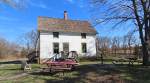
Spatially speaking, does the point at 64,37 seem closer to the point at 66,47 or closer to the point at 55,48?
the point at 66,47

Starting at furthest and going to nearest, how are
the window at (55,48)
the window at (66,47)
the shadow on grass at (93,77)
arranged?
the window at (66,47), the window at (55,48), the shadow on grass at (93,77)

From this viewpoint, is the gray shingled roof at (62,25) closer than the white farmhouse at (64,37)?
No

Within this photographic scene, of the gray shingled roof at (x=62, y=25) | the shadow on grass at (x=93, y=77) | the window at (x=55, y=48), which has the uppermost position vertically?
the gray shingled roof at (x=62, y=25)

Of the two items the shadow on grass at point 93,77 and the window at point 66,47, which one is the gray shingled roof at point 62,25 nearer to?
the window at point 66,47

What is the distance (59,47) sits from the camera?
34406 mm

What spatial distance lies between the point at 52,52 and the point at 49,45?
1071 mm

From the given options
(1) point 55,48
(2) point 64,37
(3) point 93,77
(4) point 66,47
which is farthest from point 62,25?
(3) point 93,77

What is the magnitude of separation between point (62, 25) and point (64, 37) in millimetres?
2194

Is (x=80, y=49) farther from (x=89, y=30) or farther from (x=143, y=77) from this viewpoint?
(x=143, y=77)

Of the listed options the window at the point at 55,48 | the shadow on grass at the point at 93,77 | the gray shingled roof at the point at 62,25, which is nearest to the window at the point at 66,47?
the window at the point at 55,48

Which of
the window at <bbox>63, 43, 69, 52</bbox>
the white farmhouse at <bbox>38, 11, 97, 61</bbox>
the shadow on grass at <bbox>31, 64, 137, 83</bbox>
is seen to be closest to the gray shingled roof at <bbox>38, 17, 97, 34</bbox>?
the white farmhouse at <bbox>38, 11, 97, 61</bbox>

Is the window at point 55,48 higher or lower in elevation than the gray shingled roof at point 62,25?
lower

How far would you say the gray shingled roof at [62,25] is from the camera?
34.1 meters

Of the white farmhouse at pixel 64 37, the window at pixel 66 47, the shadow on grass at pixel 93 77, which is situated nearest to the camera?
the shadow on grass at pixel 93 77
